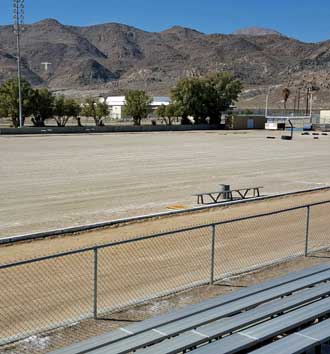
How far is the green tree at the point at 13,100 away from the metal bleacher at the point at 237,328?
81517mm

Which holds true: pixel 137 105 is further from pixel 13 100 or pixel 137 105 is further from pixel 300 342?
pixel 300 342

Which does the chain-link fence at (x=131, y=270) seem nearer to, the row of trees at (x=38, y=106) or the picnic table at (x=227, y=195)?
the picnic table at (x=227, y=195)

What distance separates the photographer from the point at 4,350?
26.2 feet

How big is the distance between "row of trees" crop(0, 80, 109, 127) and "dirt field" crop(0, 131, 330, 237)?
43517 mm

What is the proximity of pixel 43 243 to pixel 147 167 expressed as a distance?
19.3 meters

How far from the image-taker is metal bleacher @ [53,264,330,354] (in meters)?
6.54

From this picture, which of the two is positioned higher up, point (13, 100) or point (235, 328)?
point (13, 100)

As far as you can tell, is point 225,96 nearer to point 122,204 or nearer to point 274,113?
point 274,113

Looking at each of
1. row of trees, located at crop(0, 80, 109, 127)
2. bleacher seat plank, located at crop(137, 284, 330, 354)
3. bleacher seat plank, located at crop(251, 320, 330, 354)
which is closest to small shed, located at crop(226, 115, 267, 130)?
row of trees, located at crop(0, 80, 109, 127)

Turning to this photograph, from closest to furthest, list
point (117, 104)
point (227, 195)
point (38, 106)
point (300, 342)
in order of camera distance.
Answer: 1. point (300, 342)
2. point (227, 195)
3. point (38, 106)
4. point (117, 104)

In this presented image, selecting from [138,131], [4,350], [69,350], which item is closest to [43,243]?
[4,350]

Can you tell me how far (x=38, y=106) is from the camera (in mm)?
88812

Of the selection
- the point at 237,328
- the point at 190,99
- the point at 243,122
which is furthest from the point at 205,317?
the point at 190,99

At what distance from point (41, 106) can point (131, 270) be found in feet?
264
